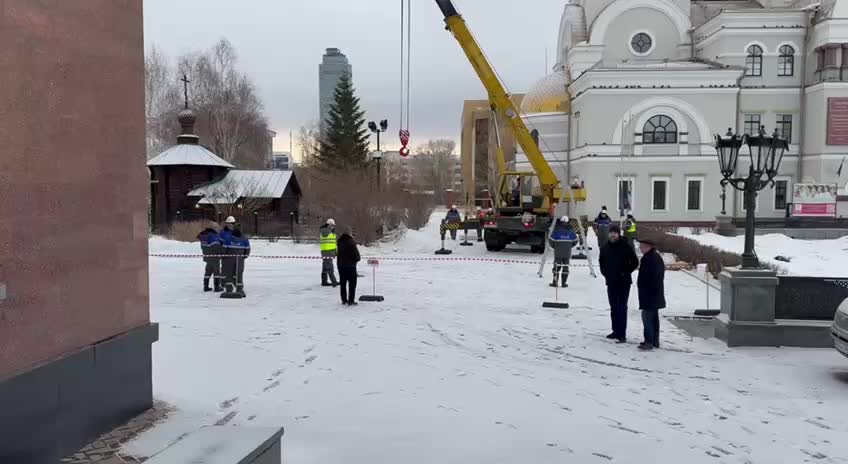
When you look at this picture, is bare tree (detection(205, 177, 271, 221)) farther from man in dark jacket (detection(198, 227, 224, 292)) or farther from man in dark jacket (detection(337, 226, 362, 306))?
man in dark jacket (detection(337, 226, 362, 306))

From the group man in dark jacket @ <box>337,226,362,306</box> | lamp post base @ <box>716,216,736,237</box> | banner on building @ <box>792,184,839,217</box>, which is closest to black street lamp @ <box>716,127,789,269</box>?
man in dark jacket @ <box>337,226,362,306</box>

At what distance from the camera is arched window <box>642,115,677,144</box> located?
4081 centimetres

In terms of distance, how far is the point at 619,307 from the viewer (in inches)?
368

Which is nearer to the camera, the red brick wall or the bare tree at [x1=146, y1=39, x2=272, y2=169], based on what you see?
the red brick wall

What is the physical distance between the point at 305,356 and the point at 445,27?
1706 centimetres

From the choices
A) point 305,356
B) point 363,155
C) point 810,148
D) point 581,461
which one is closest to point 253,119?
point 363,155

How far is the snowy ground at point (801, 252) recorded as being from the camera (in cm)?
1994

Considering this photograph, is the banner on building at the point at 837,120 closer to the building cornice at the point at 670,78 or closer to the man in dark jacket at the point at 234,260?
the building cornice at the point at 670,78

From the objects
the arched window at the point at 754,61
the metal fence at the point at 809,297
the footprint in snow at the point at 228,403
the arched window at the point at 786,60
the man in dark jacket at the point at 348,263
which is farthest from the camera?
the arched window at the point at 786,60

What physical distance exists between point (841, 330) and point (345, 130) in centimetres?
4149

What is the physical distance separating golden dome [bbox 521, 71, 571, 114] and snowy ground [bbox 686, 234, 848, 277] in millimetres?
20846

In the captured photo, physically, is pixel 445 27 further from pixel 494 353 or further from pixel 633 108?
pixel 633 108

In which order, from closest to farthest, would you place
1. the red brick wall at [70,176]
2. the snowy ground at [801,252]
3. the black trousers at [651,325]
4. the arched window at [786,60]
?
1. the red brick wall at [70,176]
2. the black trousers at [651,325]
3. the snowy ground at [801,252]
4. the arched window at [786,60]

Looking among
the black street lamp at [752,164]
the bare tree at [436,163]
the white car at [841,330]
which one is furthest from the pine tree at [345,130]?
the bare tree at [436,163]
